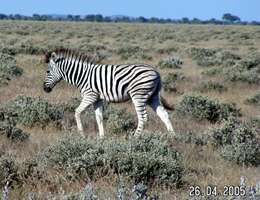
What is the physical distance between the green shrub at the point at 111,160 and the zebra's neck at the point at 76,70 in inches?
148

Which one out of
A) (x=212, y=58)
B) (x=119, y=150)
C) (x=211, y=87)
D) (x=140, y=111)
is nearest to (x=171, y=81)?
(x=211, y=87)

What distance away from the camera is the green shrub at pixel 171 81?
17672mm

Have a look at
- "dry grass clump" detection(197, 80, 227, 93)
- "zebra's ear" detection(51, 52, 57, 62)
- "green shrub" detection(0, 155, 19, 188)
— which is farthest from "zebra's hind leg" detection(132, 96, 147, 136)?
"dry grass clump" detection(197, 80, 227, 93)

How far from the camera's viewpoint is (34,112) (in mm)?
11461

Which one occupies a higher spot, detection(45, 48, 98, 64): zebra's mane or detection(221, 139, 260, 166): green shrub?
detection(45, 48, 98, 64): zebra's mane

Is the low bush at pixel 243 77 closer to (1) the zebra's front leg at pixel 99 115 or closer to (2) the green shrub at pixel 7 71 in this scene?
(2) the green shrub at pixel 7 71

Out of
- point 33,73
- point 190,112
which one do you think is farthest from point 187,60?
point 190,112

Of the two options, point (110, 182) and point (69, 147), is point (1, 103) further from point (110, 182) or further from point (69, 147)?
point (110, 182)

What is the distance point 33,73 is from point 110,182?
1384 centimetres

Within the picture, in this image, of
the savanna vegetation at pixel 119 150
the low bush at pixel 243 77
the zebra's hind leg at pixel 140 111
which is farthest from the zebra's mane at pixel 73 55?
the low bush at pixel 243 77

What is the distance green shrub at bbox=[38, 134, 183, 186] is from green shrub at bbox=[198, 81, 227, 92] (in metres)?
10.7

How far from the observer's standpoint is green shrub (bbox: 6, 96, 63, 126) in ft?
37.2

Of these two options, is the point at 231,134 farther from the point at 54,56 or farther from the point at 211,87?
the point at 211,87

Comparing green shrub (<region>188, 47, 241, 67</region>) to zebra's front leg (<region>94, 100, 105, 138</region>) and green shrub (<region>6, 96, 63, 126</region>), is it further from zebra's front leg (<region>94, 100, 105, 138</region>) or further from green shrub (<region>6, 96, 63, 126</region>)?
zebra's front leg (<region>94, 100, 105, 138</region>)
